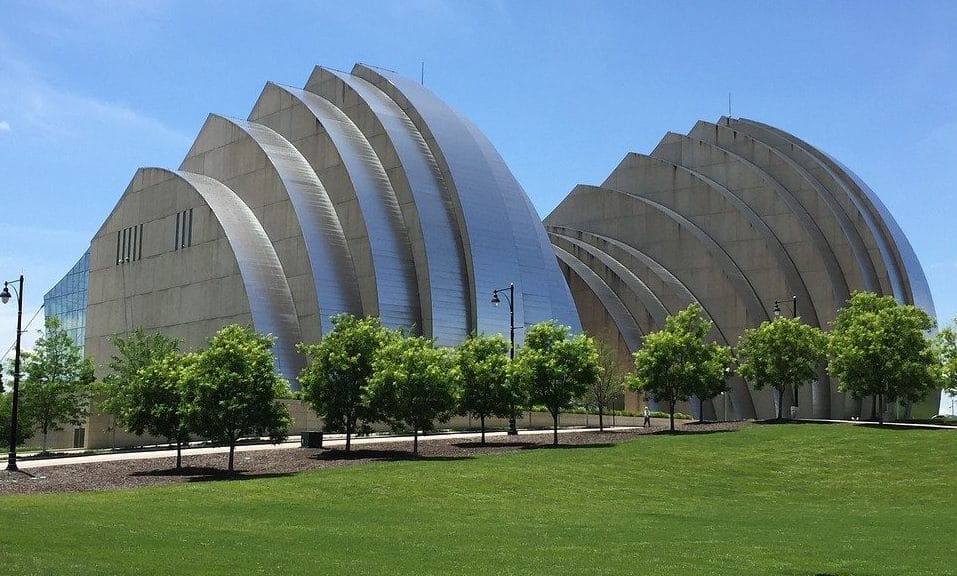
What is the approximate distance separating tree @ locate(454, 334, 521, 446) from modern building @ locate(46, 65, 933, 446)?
16489mm

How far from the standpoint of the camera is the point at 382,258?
6169 cm

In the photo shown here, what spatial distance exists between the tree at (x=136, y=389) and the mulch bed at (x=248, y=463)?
5.00 feet

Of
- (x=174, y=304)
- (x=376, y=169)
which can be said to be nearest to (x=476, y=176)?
(x=376, y=169)

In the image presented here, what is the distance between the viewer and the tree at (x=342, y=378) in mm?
41750

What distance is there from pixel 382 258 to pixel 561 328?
1881 centimetres

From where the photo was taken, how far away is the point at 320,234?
208 feet

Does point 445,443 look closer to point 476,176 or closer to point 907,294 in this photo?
point 476,176

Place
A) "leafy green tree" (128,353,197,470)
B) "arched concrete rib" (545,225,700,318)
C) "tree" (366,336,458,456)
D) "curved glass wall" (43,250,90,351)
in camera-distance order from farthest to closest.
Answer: "curved glass wall" (43,250,90,351)
"arched concrete rib" (545,225,700,318)
"tree" (366,336,458,456)
"leafy green tree" (128,353,197,470)

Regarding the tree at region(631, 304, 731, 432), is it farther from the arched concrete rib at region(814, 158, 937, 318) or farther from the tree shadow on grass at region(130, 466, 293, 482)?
the arched concrete rib at region(814, 158, 937, 318)

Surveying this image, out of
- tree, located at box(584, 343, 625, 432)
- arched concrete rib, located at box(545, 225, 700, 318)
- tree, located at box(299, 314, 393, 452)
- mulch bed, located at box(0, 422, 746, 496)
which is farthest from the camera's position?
arched concrete rib, located at box(545, 225, 700, 318)

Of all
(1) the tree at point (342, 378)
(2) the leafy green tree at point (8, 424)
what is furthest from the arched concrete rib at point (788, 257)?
(2) the leafy green tree at point (8, 424)

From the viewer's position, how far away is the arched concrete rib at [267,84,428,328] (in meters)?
61.3

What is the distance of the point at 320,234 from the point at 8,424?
2217 centimetres

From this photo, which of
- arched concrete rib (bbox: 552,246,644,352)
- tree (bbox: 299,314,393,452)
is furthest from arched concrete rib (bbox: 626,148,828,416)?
tree (bbox: 299,314,393,452)
